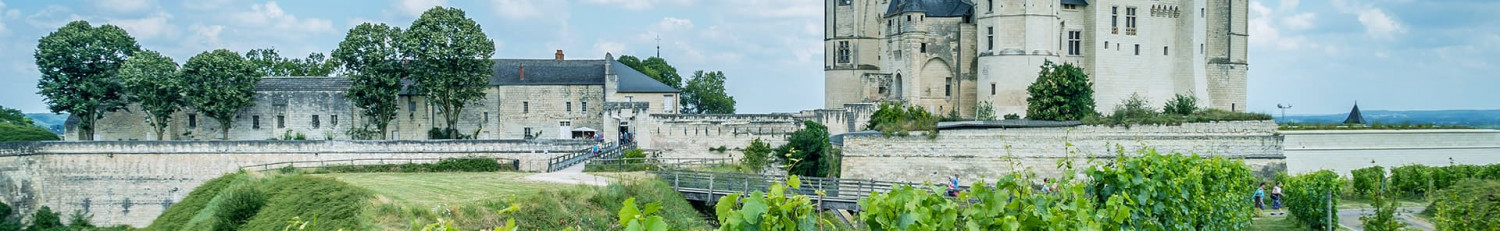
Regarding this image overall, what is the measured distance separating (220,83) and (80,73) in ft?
15.1

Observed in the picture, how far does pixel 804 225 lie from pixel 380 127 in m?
37.2

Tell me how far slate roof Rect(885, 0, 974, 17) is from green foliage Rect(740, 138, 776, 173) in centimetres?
761

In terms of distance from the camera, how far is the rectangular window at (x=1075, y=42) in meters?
42.4

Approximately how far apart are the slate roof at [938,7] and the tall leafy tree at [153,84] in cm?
2445

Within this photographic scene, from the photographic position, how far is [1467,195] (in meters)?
19.2

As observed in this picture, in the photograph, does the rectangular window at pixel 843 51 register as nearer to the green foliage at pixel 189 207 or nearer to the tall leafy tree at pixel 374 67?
the tall leafy tree at pixel 374 67

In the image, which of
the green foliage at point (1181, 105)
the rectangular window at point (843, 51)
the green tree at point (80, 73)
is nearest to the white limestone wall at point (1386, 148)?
the green foliage at point (1181, 105)

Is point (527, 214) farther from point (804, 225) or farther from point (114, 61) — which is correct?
point (114, 61)

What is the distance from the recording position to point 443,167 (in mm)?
34250

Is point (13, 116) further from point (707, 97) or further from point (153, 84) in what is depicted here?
point (707, 97)

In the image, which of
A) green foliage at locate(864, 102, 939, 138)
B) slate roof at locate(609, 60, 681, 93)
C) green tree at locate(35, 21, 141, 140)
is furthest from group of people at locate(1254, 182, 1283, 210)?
green tree at locate(35, 21, 141, 140)

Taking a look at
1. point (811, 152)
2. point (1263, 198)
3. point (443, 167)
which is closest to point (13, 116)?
point (443, 167)

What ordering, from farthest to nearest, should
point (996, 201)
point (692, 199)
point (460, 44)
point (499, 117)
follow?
point (499, 117) < point (460, 44) < point (692, 199) < point (996, 201)

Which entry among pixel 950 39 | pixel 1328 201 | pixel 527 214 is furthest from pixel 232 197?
pixel 950 39
